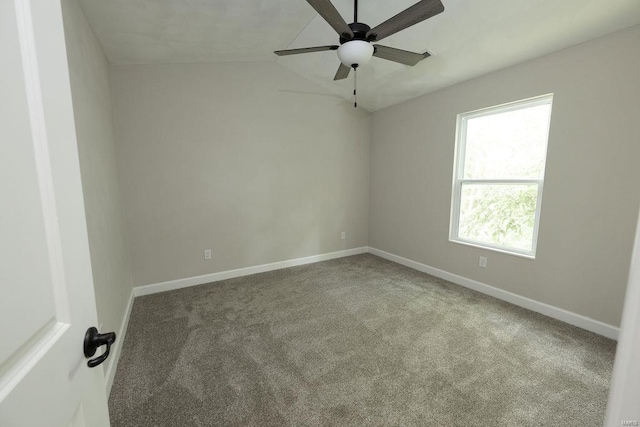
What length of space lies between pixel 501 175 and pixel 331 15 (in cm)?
247

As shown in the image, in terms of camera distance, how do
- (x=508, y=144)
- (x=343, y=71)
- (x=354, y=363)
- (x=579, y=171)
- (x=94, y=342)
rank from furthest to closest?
(x=508, y=144) → (x=343, y=71) → (x=579, y=171) → (x=354, y=363) → (x=94, y=342)

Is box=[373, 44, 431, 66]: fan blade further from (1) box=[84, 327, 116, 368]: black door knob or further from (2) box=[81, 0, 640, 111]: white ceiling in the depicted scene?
(1) box=[84, 327, 116, 368]: black door knob

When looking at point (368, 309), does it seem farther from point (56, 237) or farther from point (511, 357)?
point (56, 237)

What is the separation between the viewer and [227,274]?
3539 mm

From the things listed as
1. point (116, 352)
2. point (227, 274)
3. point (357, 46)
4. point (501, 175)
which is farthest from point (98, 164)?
point (501, 175)

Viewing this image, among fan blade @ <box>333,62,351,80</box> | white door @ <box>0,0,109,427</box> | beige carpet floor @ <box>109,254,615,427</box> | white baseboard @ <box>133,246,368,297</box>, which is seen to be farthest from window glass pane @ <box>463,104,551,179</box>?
white door @ <box>0,0,109,427</box>

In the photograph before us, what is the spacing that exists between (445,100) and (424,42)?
96cm

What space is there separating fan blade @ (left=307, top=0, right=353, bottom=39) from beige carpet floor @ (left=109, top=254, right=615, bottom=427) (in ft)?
7.64

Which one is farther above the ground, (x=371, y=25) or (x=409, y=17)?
(x=371, y=25)

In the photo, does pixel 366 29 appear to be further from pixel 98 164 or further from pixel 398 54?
pixel 98 164

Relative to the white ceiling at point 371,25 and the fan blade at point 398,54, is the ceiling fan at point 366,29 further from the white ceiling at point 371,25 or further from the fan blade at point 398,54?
the white ceiling at point 371,25

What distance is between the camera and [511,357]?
1.96 meters

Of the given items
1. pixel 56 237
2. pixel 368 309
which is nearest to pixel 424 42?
pixel 368 309

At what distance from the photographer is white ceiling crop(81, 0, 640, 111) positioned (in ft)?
6.55
